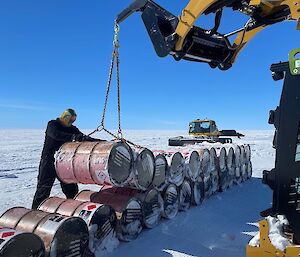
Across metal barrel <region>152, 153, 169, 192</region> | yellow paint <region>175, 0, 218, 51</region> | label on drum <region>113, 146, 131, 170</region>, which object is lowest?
metal barrel <region>152, 153, 169, 192</region>

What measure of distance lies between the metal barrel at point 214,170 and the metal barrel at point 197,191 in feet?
2.40

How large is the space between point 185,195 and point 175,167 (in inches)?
26.8

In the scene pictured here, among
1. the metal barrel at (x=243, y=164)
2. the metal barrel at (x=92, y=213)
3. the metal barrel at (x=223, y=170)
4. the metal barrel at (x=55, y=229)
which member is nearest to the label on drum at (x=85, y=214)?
the metal barrel at (x=92, y=213)

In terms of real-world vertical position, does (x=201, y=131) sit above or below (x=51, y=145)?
above

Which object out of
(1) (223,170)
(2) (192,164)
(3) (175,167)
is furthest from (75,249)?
(1) (223,170)

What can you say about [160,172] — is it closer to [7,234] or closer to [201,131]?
[7,234]

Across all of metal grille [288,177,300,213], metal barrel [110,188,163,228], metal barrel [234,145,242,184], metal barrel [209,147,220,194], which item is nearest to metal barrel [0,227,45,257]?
metal barrel [110,188,163,228]

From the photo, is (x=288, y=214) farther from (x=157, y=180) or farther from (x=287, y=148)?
(x=157, y=180)

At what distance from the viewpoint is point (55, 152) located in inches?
231

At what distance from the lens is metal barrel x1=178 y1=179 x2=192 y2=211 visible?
7020mm

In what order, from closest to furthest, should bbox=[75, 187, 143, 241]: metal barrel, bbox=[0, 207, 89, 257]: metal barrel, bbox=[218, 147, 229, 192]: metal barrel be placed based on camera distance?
bbox=[0, 207, 89, 257]: metal barrel < bbox=[75, 187, 143, 241]: metal barrel < bbox=[218, 147, 229, 192]: metal barrel

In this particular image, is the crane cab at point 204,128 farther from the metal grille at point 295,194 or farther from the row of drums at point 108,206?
the metal grille at point 295,194

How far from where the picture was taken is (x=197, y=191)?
7.71m

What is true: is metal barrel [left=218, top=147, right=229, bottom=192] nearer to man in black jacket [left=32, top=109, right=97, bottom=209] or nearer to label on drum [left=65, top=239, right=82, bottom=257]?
man in black jacket [left=32, top=109, right=97, bottom=209]
